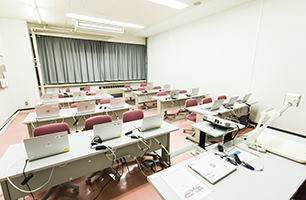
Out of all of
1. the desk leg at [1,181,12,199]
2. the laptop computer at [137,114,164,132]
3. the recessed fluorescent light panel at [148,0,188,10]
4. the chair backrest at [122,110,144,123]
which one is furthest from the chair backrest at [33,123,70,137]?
the recessed fluorescent light panel at [148,0,188,10]

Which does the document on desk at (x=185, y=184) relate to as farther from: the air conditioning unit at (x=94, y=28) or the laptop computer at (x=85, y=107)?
the air conditioning unit at (x=94, y=28)

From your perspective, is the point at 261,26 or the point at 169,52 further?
the point at 169,52

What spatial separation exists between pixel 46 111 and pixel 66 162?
1.63 meters

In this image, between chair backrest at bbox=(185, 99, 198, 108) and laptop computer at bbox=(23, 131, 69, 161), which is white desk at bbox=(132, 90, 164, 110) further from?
laptop computer at bbox=(23, 131, 69, 161)

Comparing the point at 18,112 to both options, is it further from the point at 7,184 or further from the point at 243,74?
the point at 243,74

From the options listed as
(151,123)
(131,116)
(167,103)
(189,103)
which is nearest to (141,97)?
(167,103)

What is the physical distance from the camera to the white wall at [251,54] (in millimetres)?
3068

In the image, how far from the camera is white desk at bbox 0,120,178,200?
115 cm

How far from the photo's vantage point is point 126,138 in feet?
5.52

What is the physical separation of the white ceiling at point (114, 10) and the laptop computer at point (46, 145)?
351 cm

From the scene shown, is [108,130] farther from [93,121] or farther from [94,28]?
[94,28]

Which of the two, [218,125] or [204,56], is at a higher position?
[204,56]

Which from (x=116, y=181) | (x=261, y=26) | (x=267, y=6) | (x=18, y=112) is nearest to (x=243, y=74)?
(x=261, y=26)

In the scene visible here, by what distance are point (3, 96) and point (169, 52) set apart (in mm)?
6087
